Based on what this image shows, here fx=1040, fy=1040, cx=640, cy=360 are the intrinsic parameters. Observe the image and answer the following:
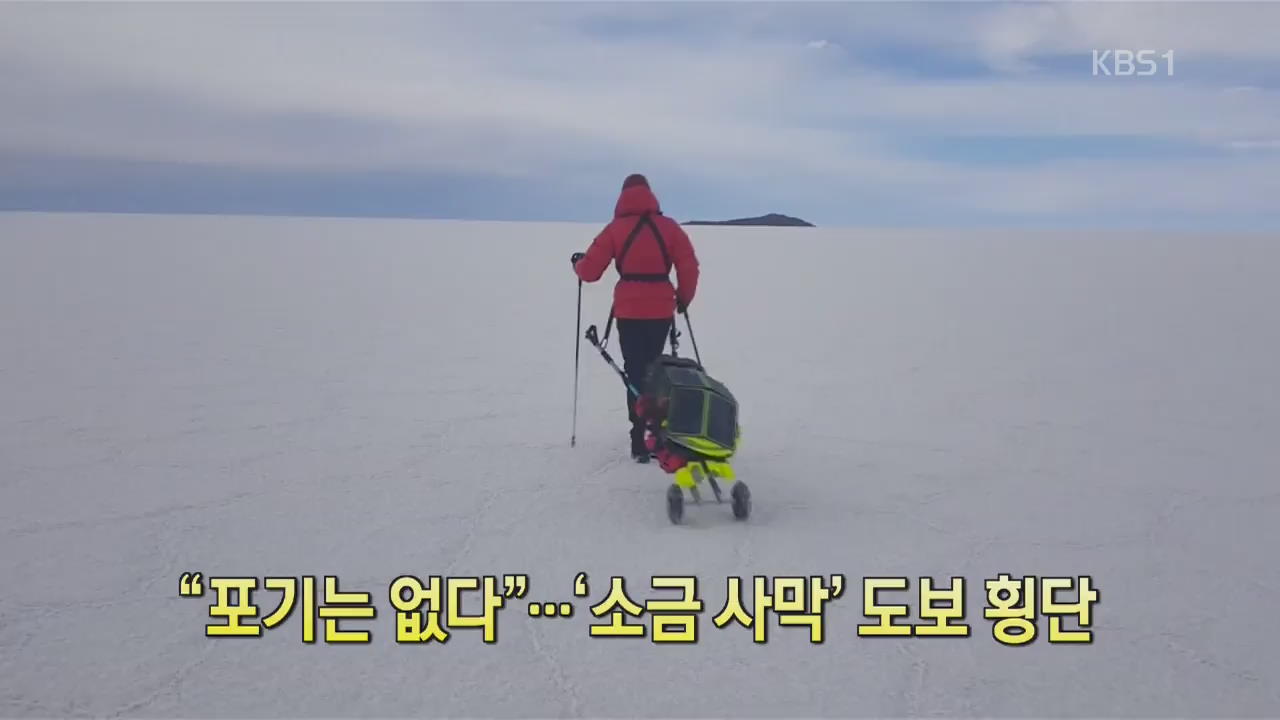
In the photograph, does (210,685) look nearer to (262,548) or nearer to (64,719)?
(64,719)

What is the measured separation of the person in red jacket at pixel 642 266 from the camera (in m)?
4.93

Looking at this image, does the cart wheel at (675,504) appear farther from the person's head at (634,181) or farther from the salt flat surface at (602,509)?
the person's head at (634,181)

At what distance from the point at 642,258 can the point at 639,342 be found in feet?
1.51

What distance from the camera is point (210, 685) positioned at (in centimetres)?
294

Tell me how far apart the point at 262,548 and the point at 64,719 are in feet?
4.18

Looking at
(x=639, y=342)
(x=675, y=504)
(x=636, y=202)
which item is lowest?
(x=675, y=504)

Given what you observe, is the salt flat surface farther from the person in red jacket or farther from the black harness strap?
the black harness strap

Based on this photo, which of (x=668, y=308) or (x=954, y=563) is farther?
(x=668, y=308)

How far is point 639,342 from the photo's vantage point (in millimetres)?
5219

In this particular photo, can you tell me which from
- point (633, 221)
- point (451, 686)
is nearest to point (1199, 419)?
point (633, 221)

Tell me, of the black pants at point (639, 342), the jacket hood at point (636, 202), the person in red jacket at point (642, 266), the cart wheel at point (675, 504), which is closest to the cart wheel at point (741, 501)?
the cart wheel at point (675, 504)

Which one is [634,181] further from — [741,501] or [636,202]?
[741,501]

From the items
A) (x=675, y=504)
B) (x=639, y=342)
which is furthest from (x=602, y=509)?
(x=639, y=342)

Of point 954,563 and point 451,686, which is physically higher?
point 954,563
